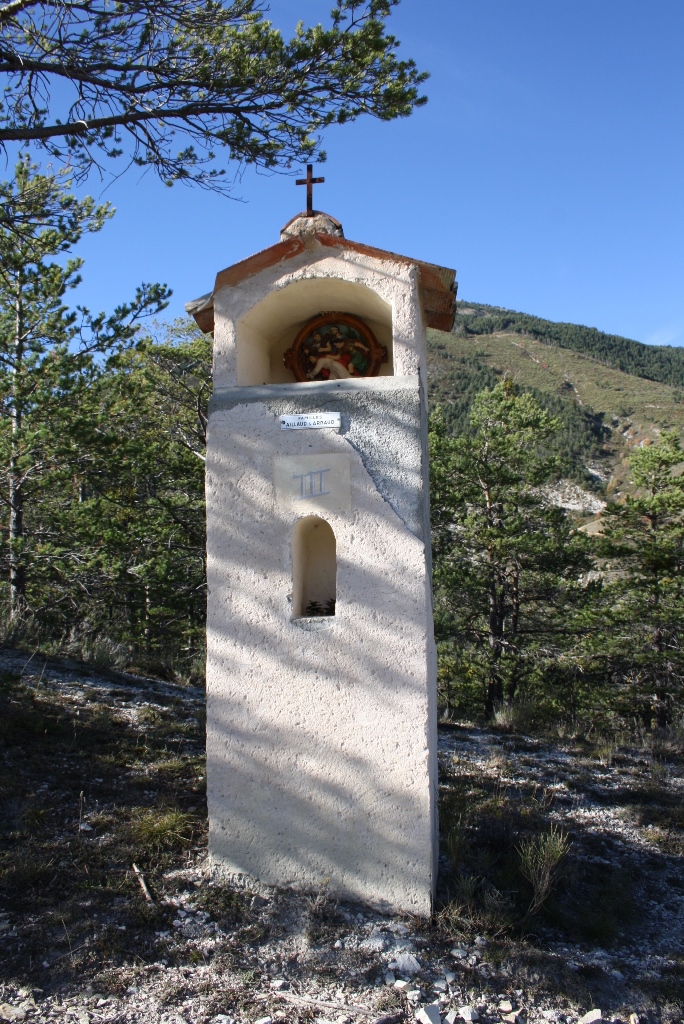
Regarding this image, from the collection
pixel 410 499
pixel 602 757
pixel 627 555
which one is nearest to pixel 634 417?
pixel 627 555

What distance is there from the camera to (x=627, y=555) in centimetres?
1316

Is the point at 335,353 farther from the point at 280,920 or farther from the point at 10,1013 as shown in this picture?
the point at 10,1013

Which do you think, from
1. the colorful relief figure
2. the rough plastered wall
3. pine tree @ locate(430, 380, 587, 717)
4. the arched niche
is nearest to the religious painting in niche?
the colorful relief figure

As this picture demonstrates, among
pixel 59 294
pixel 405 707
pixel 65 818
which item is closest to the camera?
pixel 405 707

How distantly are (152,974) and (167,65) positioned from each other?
20.0ft

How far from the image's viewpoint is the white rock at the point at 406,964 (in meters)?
3.86

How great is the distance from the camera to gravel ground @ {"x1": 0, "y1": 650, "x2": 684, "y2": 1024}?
362 cm

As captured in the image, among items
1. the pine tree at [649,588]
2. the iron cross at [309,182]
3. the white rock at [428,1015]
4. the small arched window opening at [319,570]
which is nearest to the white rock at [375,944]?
the white rock at [428,1015]

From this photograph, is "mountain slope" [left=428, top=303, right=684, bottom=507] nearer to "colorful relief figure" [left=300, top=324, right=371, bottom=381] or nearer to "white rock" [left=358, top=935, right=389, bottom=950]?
"colorful relief figure" [left=300, top=324, right=371, bottom=381]

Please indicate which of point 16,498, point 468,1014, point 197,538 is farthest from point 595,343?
point 468,1014

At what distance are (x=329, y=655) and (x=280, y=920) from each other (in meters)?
1.49

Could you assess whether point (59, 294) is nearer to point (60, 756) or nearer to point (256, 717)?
point (60, 756)

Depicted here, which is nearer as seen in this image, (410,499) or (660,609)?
(410,499)

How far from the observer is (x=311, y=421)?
475 centimetres
